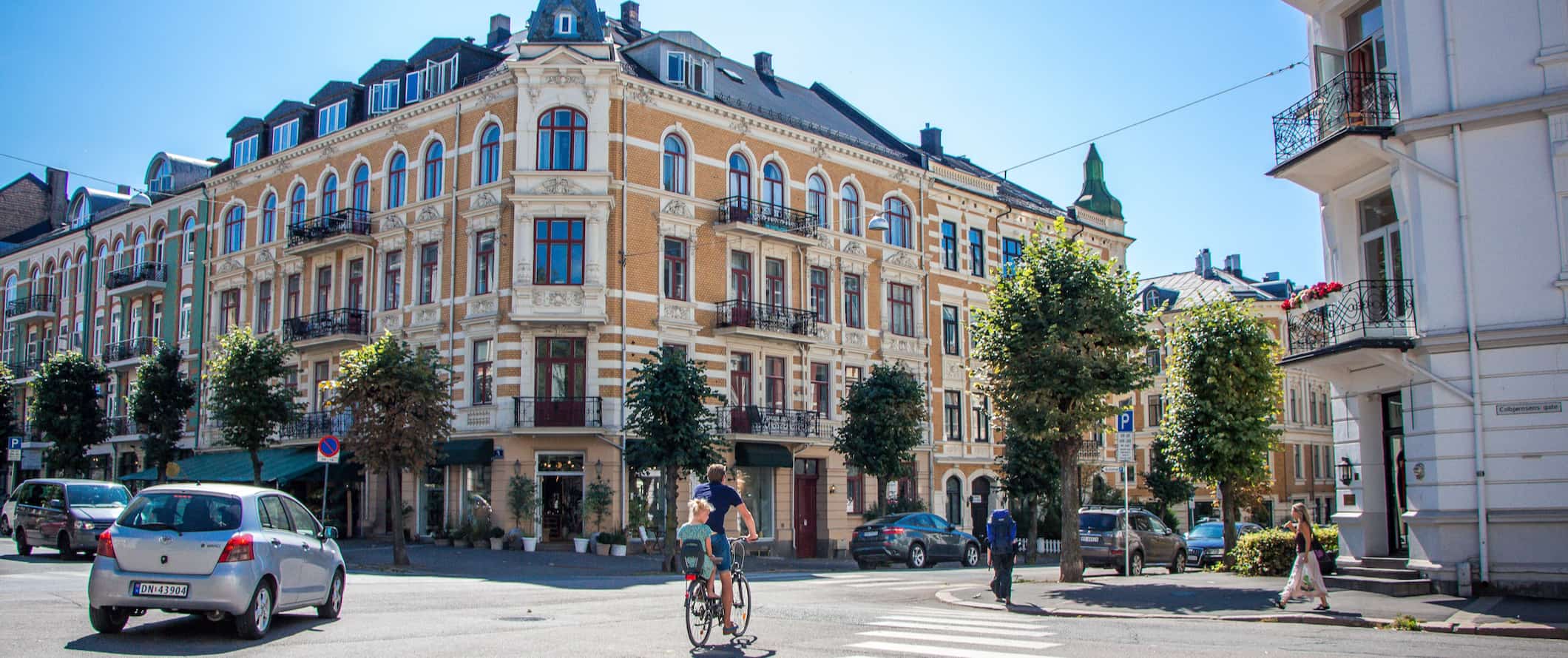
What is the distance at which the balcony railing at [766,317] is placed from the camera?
120ft

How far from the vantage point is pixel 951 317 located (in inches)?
1791

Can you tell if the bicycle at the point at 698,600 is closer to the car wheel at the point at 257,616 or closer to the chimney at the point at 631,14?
the car wheel at the point at 257,616

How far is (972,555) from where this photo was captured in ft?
109

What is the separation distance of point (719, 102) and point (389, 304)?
1236 centimetres

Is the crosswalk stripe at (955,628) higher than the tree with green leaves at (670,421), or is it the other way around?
the tree with green leaves at (670,421)

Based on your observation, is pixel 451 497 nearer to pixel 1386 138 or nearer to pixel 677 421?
pixel 677 421

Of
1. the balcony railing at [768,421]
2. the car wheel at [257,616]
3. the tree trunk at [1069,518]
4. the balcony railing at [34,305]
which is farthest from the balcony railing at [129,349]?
the car wheel at [257,616]

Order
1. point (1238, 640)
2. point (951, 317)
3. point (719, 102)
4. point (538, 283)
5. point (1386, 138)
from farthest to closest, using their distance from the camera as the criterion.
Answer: point (951, 317) < point (719, 102) < point (538, 283) < point (1386, 138) < point (1238, 640)

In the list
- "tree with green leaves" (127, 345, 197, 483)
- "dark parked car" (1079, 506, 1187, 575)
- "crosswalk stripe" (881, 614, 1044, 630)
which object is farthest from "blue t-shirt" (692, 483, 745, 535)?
"tree with green leaves" (127, 345, 197, 483)

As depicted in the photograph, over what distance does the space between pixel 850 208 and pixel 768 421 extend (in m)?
9.05

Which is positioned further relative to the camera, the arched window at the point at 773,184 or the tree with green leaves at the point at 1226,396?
the arched window at the point at 773,184

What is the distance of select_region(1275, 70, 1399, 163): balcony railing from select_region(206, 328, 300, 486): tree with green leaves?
27990mm

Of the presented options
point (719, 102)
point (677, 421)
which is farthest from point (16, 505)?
point (719, 102)

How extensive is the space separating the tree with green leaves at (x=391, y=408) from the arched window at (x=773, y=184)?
14555 millimetres
